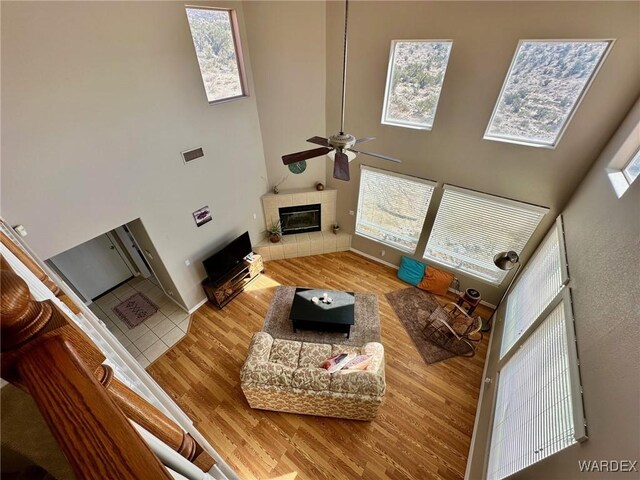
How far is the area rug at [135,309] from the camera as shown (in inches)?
205

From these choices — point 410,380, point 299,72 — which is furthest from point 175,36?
point 410,380

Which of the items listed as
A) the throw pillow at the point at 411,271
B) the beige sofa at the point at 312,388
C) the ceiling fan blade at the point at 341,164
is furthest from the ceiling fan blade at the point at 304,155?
the throw pillow at the point at 411,271

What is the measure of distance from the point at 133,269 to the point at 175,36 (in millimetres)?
4736

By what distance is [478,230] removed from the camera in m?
4.90

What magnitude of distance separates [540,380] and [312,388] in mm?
2408

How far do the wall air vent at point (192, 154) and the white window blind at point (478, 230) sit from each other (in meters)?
4.24

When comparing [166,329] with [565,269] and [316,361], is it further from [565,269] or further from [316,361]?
[565,269]

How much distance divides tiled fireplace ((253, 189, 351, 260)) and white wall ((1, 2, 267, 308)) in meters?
1.56

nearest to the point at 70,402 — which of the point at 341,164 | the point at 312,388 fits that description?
the point at 341,164

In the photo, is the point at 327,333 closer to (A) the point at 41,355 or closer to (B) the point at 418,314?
(B) the point at 418,314

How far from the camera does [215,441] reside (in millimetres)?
3678

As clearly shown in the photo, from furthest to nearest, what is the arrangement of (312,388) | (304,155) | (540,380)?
1. (312,388)
2. (304,155)
3. (540,380)

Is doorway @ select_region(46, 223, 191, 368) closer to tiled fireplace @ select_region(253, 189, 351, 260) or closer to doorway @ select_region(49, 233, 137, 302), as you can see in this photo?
doorway @ select_region(49, 233, 137, 302)

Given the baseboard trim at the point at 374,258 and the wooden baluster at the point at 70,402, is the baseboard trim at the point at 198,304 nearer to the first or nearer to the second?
the baseboard trim at the point at 374,258
